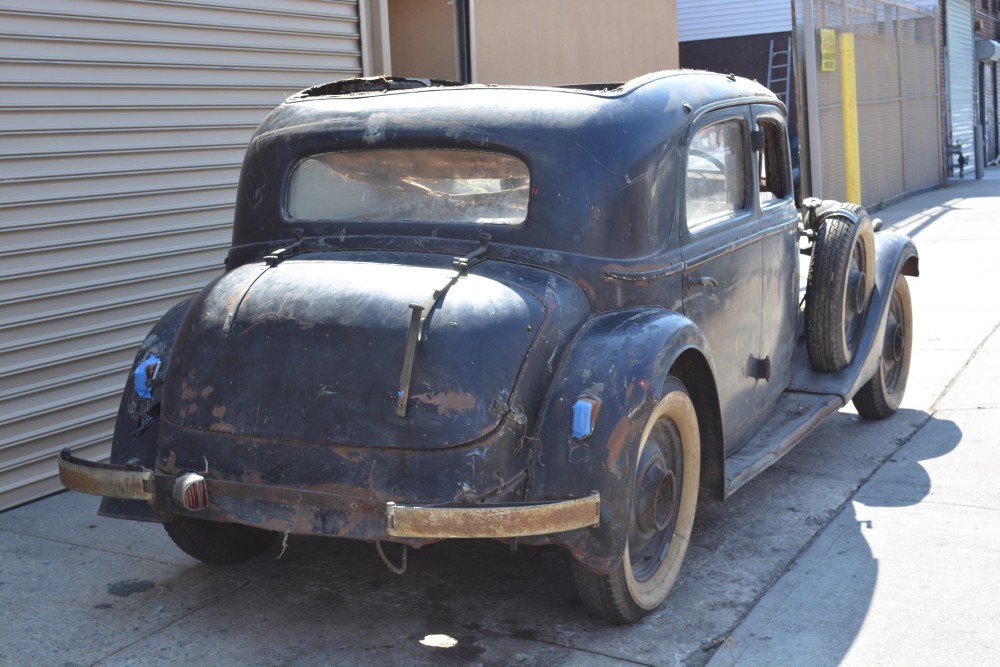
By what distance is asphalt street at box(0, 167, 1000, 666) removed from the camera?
12.7 feet

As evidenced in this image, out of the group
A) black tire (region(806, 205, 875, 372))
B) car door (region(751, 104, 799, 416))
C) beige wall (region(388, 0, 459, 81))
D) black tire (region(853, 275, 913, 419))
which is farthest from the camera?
beige wall (region(388, 0, 459, 81))

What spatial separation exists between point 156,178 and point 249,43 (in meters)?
1.22

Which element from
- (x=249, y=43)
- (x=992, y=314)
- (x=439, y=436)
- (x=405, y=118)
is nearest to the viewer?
(x=439, y=436)

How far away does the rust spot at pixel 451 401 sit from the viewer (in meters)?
3.59

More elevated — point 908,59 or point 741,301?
point 908,59

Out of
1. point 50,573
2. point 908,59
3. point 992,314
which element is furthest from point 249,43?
point 908,59

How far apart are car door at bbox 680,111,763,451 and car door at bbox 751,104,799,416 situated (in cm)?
10

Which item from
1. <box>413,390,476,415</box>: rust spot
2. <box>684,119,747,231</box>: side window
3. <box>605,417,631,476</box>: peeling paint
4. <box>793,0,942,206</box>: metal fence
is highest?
<box>793,0,942,206</box>: metal fence

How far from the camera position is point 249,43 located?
7.11 m

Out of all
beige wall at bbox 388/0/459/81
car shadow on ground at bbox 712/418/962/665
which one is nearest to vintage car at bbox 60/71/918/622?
car shadow on ground at bbox 712/418/962/665

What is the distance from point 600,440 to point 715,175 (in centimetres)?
172

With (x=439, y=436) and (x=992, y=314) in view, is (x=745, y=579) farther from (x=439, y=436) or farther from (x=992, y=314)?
(x=992, y=314)

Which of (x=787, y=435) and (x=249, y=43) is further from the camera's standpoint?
(x=249, y=43)

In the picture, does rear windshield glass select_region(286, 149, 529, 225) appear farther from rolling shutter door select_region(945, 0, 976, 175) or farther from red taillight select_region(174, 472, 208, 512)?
rolling shutter door select_region(945, 0, 976, 175)
